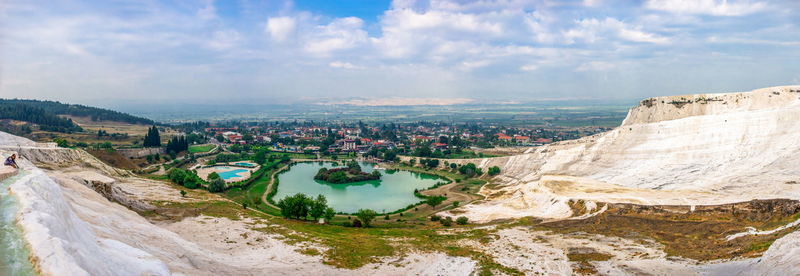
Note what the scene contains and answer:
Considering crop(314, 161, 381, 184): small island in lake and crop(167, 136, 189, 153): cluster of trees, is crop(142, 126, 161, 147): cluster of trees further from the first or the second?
crop(314, 161, 381, 184): small island in lake

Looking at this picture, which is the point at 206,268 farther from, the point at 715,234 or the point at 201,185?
the point at 201,185

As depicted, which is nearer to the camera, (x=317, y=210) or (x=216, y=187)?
(x=317, y=210)

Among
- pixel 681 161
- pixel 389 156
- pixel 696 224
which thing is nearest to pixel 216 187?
pixel 389 156

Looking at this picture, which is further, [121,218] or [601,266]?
[601,266]

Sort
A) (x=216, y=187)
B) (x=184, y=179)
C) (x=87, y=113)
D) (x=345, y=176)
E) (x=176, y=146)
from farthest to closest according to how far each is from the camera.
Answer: (x=87, y=113) → (x=176, y=146) → (x=345, y=176) → (x=216, y=187) → (x=184, y=179)

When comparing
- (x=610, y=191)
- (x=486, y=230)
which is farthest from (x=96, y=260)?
(x=610, y=191)

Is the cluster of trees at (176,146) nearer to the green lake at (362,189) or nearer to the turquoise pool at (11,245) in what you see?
the green lake at (362,189)

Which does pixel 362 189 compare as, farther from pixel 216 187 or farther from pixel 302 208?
pixel 302 208
